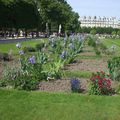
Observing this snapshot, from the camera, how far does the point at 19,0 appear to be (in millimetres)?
81625

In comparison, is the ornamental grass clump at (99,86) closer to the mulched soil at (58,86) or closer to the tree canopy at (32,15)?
the mulched soil at (58,86)

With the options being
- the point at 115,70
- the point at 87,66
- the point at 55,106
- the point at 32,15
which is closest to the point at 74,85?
the point at 55,106

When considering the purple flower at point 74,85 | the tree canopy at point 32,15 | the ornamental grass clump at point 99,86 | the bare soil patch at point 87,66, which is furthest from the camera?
the tree canopy at point 32,15

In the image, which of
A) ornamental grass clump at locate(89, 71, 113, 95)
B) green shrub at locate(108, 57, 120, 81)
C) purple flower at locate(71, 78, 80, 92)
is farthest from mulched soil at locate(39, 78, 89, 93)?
green shrub at locate(108, 57, 120, 81)

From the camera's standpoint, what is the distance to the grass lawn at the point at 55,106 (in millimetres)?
9062

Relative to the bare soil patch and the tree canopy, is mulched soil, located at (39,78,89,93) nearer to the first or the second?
the bare soil patch

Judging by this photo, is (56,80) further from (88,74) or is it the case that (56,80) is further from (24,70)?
(88,74)

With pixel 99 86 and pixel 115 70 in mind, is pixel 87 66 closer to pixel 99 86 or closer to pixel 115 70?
pixel 115 70

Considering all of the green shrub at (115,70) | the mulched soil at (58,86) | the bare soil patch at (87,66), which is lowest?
the bare soil patch at (87,66)

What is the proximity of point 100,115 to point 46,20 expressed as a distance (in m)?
95.5

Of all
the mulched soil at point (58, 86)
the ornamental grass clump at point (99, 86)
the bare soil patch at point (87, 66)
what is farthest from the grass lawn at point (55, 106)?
the bare soil patch at point (87, 66)

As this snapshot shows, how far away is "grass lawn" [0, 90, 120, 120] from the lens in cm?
906

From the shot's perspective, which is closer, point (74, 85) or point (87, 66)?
point (74, 85)

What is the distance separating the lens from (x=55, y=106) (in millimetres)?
9734
